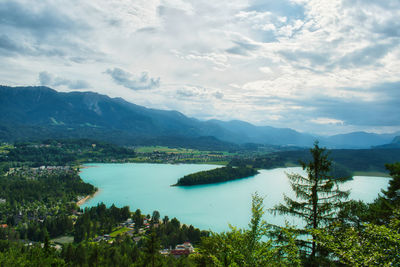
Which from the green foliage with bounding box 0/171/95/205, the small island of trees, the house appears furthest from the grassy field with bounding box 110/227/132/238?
the small island of trees

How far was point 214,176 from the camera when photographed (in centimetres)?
7231

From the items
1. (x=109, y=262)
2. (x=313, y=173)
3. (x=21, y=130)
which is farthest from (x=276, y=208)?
(x=21, y=130)

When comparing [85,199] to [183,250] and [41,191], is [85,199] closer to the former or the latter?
[41,191]

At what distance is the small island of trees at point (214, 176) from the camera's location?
66.1 metres

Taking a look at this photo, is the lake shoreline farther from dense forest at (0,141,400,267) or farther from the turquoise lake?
dense forest at (0,141,400,267)

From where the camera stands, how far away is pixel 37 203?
144ft

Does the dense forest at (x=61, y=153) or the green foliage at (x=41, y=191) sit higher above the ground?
the dense forest at (x=61, y=153)

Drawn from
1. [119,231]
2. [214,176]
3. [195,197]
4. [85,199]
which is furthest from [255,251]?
[214,176]

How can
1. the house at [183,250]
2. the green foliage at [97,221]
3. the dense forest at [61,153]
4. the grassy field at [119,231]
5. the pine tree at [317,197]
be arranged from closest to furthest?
the pine tree at [317,197]
the house at [183,250]
the green foliage at [97,221]
the grassy field at [119,231]
the dense forest at [61,153]

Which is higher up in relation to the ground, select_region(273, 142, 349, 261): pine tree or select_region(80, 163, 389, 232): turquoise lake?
select_region(273, 142, 349, 261): pine tree

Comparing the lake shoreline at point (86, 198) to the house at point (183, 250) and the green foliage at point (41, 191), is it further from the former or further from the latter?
the house at point (183, 250)

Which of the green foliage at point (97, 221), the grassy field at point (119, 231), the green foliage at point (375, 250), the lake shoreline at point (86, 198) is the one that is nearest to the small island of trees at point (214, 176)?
the lake shoreline at point (86, 198)

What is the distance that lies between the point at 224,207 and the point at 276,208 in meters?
38.2

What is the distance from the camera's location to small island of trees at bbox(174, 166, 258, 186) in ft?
217
